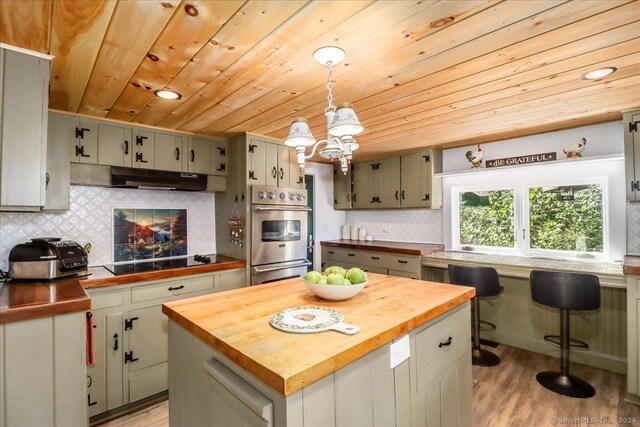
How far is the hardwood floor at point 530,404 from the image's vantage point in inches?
85.4

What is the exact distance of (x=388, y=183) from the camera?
4418mm

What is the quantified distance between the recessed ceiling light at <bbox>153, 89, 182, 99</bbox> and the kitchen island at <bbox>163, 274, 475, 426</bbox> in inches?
57.1

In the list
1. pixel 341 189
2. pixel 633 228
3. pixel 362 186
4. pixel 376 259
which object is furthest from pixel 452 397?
pixel 341 189

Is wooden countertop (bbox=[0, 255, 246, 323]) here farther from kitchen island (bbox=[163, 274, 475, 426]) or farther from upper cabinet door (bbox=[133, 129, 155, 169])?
upper cabinet door (bbox=[133, 129, 155, 169])

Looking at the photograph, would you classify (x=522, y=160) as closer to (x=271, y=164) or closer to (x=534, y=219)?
(x=534, y=219)

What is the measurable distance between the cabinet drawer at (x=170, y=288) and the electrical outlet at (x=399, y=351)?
81.6 inches

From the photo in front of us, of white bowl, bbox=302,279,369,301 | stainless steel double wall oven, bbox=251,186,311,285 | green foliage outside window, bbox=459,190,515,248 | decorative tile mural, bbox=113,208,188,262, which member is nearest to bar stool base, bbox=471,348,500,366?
green foliage outside window, bbox=459,190,515,248

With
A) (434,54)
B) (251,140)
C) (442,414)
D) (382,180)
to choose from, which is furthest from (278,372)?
(382,180)

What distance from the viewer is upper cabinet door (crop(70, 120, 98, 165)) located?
258 centimetres

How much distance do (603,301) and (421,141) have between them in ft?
7.56

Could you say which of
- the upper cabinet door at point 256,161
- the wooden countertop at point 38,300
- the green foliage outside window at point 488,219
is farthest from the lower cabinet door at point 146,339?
the green foliage outside window at point 488,219

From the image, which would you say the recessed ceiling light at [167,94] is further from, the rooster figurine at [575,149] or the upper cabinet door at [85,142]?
the rooster figurine at [575,149]

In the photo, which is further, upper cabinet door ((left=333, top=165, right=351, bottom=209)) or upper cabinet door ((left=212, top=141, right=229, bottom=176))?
upper cabinet door ((left=333, top=165, right=351, bottom=209))

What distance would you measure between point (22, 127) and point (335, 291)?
195cm
